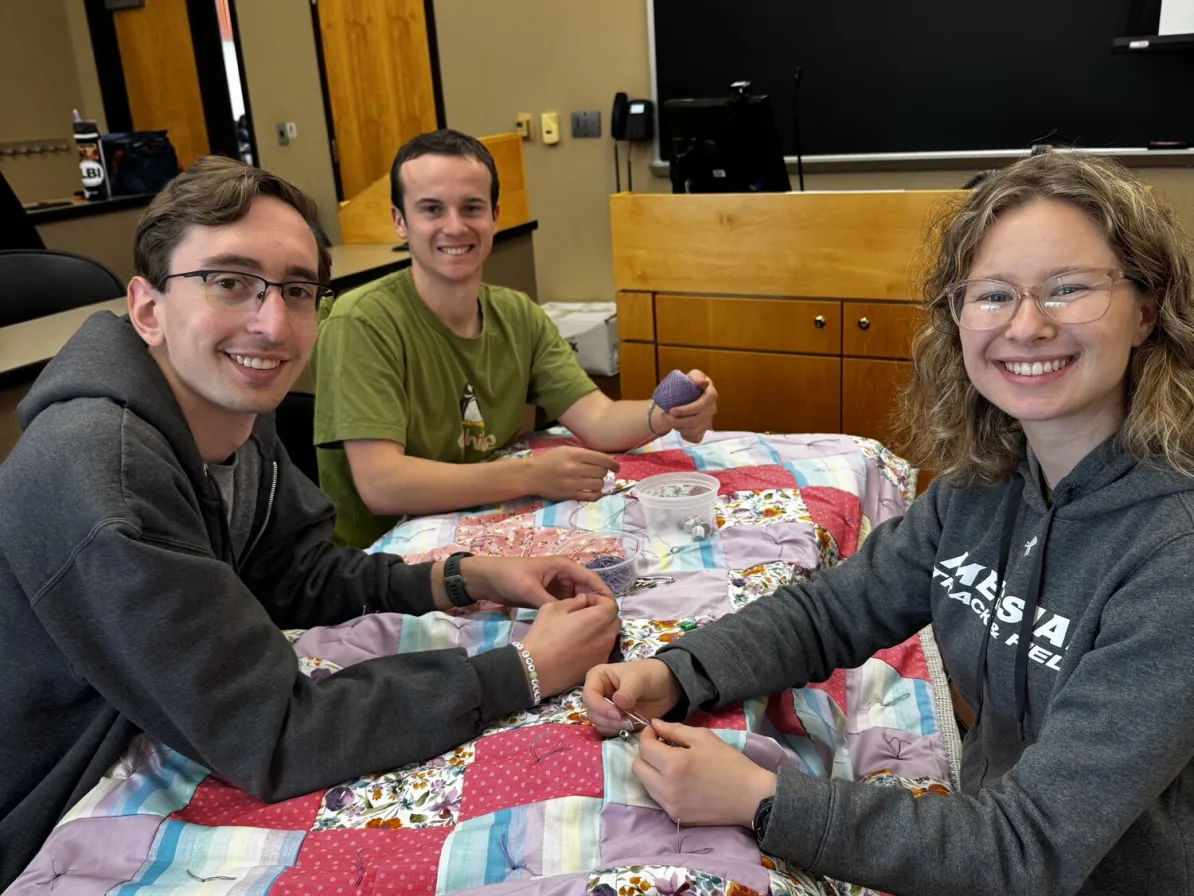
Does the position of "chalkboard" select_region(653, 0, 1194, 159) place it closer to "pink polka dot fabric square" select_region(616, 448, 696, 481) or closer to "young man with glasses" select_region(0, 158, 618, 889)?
"pink polka dot fabric square" select_region(616, 448, 696, 481)

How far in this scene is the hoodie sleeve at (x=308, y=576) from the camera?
4.56 feet

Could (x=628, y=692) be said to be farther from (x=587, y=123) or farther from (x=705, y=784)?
(x=587, y=123)

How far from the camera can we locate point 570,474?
1.72 metres

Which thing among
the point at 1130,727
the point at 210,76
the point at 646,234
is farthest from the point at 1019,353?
the point at 210,76

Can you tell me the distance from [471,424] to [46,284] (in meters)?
1.58

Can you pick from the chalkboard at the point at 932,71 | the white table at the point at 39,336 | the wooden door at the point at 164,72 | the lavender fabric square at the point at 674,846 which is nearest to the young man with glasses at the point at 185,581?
the lavender fabric square at the point at 674,846

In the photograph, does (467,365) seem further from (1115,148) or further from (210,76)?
(210,76)

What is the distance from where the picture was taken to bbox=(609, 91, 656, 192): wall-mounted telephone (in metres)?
4.12

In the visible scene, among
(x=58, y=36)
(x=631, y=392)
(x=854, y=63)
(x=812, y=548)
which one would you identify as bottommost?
(x=631, y=392)

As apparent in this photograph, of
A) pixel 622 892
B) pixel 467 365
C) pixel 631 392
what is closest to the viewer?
pixel 622 892

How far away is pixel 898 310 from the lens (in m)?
2.67

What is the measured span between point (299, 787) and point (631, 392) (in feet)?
7.52

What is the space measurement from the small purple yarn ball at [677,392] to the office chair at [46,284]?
1824mm

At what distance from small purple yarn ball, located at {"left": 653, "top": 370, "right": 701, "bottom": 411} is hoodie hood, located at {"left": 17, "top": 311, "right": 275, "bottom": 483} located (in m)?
1.00
